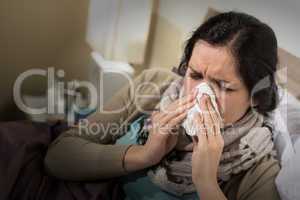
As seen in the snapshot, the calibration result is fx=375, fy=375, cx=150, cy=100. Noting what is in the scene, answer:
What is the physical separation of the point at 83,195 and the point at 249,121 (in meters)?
0.49

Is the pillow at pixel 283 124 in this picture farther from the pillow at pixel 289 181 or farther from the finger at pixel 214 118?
the finger at pixel 214 118

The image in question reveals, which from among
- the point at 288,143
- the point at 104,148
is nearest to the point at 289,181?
the point at 288,143

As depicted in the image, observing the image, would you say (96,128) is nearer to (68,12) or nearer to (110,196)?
(110,196)

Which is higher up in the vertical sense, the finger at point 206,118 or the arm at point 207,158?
the finger at point 206,118

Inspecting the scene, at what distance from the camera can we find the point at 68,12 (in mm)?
1523

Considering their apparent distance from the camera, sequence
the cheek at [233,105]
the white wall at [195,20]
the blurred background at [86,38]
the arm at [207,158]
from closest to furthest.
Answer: the arm at [207,158] → the cheek at [233,105] → the white wall at [195,20] → the blurred background at [86,38]

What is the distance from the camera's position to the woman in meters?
0.89

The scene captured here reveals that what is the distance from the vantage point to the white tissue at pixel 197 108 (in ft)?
2.93

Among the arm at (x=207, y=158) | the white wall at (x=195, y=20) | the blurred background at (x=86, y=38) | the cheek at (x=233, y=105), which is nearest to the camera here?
the arm at (x=207, y=158)

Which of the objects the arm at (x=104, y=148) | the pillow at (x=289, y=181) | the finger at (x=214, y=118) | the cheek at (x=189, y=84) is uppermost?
the cheek at (x=189, y=84)

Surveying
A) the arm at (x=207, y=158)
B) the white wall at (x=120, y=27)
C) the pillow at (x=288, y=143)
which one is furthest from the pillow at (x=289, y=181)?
the white wall at (x=120, y=27)

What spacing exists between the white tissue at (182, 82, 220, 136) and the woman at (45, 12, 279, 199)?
1cm

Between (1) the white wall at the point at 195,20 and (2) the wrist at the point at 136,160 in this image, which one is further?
(1) the white wall at the point at 195,20

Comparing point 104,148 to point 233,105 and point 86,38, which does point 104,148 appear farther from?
point 86,38
